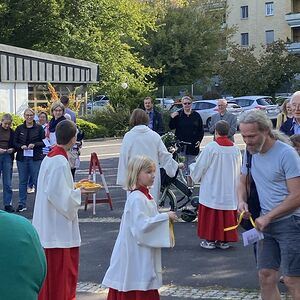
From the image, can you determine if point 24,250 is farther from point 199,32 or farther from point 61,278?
point 199,32

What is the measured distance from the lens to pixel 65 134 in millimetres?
6016

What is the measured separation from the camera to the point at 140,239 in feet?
17.8

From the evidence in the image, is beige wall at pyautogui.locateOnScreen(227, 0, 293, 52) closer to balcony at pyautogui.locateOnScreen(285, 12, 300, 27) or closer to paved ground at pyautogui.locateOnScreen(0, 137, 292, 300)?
balcony at pyautogui.locateOnScreen(285, 12, 300, 27)

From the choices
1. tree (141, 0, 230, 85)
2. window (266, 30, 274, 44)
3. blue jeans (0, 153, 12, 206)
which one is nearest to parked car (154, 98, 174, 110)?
tree (141, 0, 230, 85)

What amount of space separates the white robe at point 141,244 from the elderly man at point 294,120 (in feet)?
8.44

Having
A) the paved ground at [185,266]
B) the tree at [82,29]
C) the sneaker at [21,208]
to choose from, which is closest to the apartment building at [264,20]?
the tree at [82,29]

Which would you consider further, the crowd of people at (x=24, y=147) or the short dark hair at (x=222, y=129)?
the crowd of people at (x=24, y=147)

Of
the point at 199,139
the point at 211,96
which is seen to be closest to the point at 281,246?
the point at 199,139

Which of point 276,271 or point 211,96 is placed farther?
point 211,96

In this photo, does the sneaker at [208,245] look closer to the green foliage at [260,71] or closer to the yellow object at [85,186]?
the yellow object at [85,186]

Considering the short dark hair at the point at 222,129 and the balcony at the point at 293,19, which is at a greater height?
the balcony at the point at 293,19

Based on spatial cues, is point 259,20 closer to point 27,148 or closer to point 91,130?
→ point 91,130

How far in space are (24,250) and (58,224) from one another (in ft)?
13.2

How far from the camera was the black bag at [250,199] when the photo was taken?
520cm
